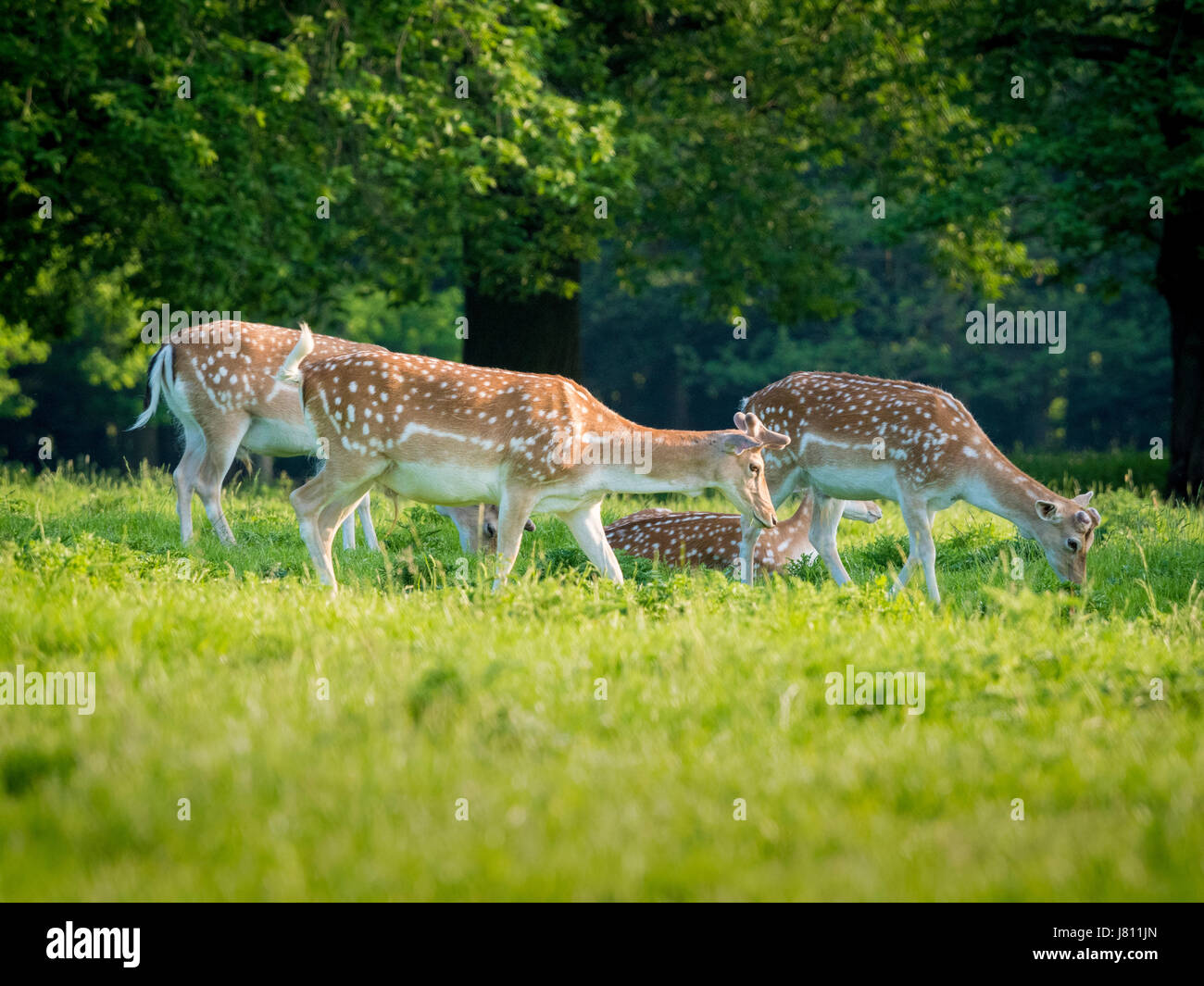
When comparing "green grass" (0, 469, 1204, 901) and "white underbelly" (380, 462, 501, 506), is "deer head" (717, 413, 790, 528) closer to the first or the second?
"green grass" (0, 469, 1204, 901)

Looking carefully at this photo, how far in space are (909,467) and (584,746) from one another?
5.50 meters

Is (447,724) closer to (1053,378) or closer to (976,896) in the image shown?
(976,896)

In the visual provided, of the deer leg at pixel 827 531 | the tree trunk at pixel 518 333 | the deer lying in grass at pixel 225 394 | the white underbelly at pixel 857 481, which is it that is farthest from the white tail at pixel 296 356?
the tree trunk at pixel 518 333

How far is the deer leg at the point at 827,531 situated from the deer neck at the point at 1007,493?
1038 millimetres

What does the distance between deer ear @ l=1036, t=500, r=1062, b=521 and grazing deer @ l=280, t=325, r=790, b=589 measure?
6.02 ft

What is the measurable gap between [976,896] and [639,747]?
1322 millimetres

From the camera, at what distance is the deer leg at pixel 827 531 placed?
9.71m

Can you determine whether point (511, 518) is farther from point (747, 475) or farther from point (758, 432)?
point (758, 432)

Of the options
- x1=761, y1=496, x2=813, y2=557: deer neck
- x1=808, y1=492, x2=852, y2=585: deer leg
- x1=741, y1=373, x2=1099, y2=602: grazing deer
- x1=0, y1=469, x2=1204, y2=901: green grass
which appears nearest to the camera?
x1=0, y1=469, x2=1204, y2=901: green grass

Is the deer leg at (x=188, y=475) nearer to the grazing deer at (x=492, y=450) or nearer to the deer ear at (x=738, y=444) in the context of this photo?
the grazing deer at (x=492, y=450)

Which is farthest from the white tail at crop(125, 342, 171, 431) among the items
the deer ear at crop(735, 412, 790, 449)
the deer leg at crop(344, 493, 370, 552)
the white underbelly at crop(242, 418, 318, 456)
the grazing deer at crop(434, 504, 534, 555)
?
the deer ear at crop(735, 412, 790, 449)

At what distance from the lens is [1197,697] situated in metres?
5.21

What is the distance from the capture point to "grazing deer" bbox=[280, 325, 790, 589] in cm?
809
